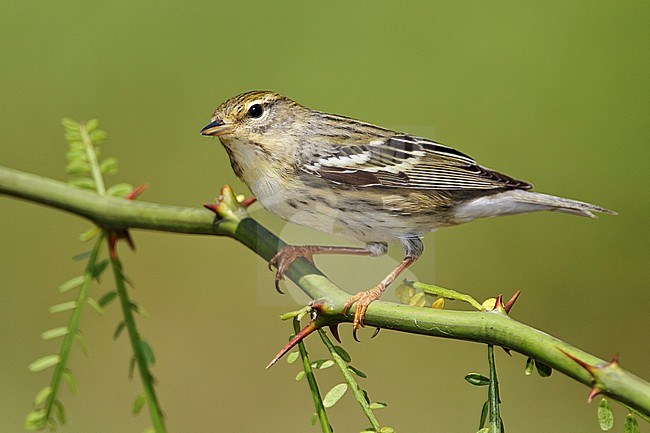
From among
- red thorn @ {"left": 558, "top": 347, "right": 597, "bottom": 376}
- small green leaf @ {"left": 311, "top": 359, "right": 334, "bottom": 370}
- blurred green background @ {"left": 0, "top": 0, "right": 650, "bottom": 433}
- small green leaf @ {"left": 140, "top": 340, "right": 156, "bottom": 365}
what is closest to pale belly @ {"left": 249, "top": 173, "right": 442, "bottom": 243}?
small green leaf @ {"left": 140, "top": 340, "right": 156, "bottom": 365}

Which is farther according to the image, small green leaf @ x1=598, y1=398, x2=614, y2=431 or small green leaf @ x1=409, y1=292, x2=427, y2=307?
small green leaf @ x1=409, y1=292, x2=427, y2=307

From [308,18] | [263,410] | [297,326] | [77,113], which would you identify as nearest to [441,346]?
[263,410]

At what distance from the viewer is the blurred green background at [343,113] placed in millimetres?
6586

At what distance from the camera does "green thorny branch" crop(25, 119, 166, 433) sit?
2.49 m

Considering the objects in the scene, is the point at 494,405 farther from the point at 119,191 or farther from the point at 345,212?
the point at 345,212

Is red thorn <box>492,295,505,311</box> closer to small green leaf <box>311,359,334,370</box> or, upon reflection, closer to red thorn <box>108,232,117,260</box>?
small green leaf <box>311,359,334,370</box>

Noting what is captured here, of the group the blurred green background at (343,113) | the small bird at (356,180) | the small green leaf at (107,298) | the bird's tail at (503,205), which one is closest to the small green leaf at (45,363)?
the small green leaf at (107,298)

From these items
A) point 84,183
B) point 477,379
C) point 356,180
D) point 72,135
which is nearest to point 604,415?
point 477,379

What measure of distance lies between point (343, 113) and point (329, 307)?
14.7 feet

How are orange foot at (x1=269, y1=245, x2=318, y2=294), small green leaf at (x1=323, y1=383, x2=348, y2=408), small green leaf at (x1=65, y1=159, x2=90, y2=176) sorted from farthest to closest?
1. small green leaf at (x1=65, y1=159, x2=90, y2=176)
2. orange foot at (x1=269, y1=245, x2=318, y2=294)
3. small green leaf at (x1=323, y1=383, x2=348, y2=408)

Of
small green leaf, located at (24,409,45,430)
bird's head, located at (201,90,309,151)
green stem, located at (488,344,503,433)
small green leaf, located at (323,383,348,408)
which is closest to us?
green stem, located at (488,344,503,433)

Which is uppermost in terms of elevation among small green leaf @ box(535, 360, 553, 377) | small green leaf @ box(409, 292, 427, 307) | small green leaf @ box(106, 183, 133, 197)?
small green leaf @ box(106, 183, 133, 197)

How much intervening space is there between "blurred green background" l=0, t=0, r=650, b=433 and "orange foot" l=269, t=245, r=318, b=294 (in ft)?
10.1

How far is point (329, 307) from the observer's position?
2215mm
